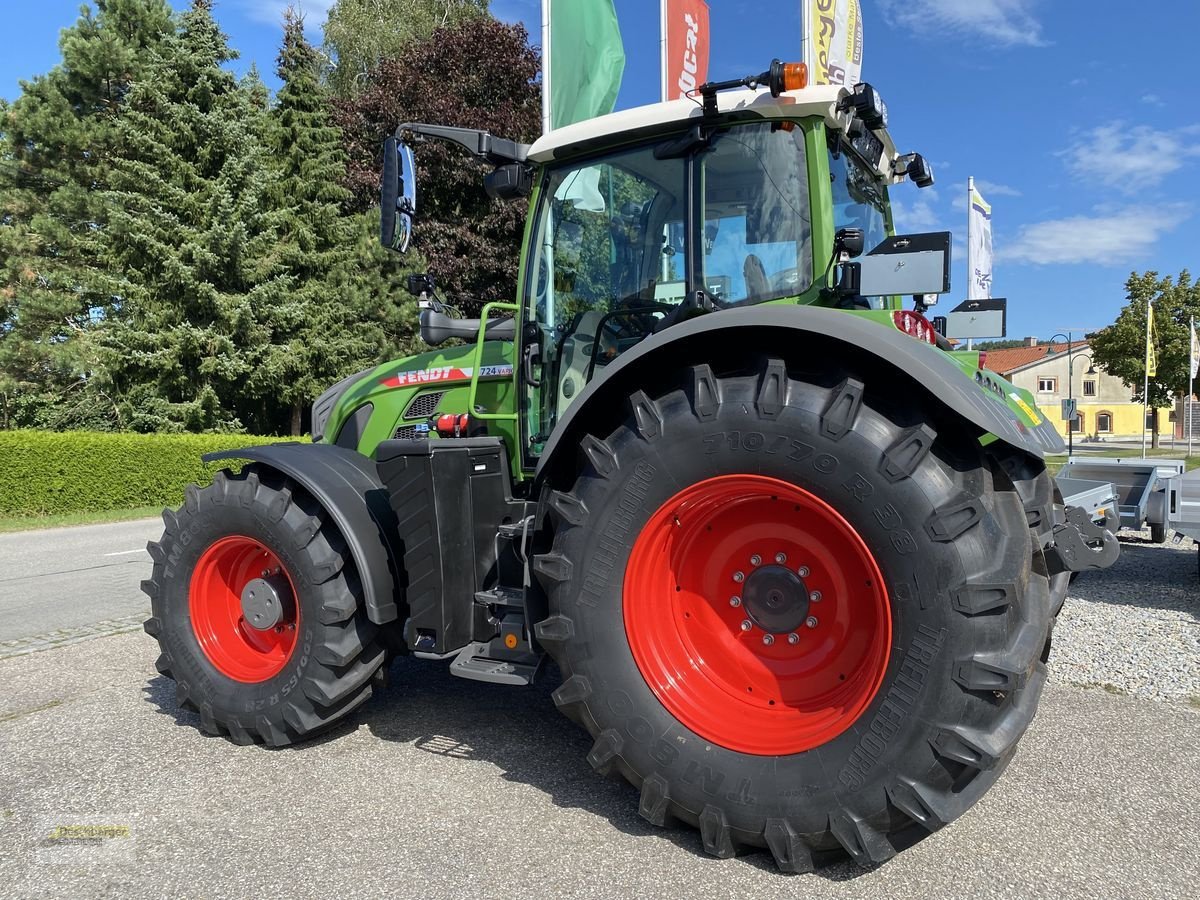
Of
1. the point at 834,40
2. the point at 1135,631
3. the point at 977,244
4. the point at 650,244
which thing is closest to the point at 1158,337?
the point at 977,244

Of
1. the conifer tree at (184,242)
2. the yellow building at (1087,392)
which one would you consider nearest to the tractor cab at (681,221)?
the conifer tree at (184,242)

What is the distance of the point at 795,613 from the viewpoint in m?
2.59

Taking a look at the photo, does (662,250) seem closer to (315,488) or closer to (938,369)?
(938,369)

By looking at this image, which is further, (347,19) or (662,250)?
(347,19)

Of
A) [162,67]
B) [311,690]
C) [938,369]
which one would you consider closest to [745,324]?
[938,369]

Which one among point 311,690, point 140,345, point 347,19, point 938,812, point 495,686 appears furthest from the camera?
point 347,19

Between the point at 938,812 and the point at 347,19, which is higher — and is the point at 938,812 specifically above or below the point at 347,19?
below

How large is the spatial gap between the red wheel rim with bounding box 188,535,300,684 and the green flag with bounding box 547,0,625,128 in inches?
230

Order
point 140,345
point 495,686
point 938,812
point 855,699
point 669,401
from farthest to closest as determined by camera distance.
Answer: point 140,345, point 495,686, point 669,401, point 855,699, point 938,812

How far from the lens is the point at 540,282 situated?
131 inches

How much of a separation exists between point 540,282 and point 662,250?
52 cm

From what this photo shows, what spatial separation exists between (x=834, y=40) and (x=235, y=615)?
8790 mm

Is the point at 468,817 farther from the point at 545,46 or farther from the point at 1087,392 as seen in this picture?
the point at 1087,392

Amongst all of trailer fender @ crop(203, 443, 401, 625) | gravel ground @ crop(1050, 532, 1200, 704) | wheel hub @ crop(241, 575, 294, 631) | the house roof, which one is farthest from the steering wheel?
the house roof
